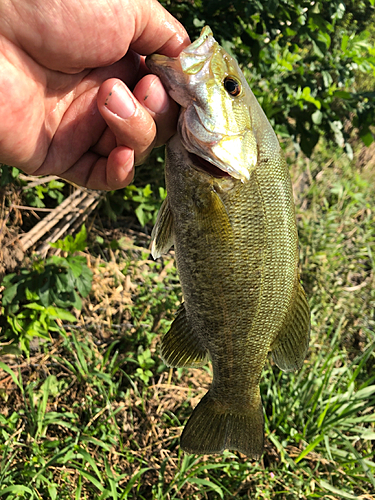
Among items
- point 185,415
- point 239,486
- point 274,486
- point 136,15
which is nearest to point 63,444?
point 185,415

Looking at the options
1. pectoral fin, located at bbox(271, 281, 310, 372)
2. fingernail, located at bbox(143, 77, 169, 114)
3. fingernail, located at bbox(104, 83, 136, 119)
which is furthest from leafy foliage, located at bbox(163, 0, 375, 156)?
pectoral fin, located at bbox(271, 281, 310, 372)

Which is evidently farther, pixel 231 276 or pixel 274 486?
pixel 274 486

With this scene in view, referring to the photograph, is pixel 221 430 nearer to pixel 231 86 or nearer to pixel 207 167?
pixel 207 167

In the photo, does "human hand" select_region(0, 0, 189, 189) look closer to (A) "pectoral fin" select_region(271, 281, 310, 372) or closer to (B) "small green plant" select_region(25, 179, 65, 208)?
(A) "pectoral fin" select_region(271, 281, 310, 372)

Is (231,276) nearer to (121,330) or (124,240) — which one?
(121,330)

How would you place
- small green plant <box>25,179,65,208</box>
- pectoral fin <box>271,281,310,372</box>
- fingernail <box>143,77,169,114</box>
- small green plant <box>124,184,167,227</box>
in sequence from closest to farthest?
fingernail <box>143,77,169,114</box> → pectoral fin <box>271,281,310,372</box> → small green plant <box>25,179,65,208</box> → small green plant <box>124,184,167,227</box>

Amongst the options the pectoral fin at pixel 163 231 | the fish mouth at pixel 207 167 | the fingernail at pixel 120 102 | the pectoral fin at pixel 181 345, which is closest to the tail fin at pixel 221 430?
the pectoral fin at pixel 181 345
